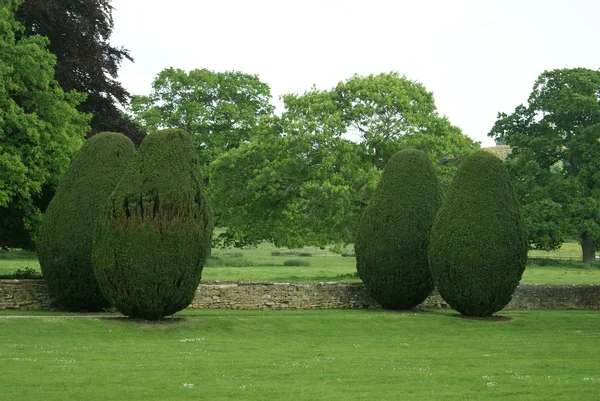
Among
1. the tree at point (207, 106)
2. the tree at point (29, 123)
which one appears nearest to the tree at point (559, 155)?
the tree at point (207, 106)

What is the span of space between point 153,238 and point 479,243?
32.0 feet

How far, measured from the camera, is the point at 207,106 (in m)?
60.3

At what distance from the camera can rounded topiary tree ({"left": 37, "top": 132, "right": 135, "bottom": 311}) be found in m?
22.9

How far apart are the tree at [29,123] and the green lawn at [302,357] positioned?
708 cm

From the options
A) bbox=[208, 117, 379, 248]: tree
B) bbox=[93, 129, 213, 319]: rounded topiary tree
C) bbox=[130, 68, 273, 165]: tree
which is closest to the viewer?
bbox=[93, 129, 213, 319]: rounded topiary tree

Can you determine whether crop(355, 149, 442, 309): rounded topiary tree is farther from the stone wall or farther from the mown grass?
the mown grass

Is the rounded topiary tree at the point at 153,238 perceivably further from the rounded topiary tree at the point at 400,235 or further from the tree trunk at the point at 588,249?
the tree trunk at the point at 588,249

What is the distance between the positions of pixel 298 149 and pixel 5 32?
654 inches

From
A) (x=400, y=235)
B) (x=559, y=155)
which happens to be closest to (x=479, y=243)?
(x=400, y=235)

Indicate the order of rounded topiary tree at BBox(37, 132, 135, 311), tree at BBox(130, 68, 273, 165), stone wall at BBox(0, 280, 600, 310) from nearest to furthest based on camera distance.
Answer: rounded topiary tree at BBox(37, 132, 135, 311), stone wall at BBox(0, 280, 600, 310), tree at BBox(130, 68, 273, 165)

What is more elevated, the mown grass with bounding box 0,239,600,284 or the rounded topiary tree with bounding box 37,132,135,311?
the rounded topiary tree with bounding box 37,132,135,311

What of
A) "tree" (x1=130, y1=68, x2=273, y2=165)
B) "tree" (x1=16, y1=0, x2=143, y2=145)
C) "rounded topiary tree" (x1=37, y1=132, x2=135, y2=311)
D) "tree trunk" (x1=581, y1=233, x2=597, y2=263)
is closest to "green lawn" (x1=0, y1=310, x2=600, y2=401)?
"rounded topiary tree" (x1=37, y1=132, x2=135, y2=311)

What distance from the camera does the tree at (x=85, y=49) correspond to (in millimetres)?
30891

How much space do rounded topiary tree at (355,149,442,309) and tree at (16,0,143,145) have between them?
12392 mm
